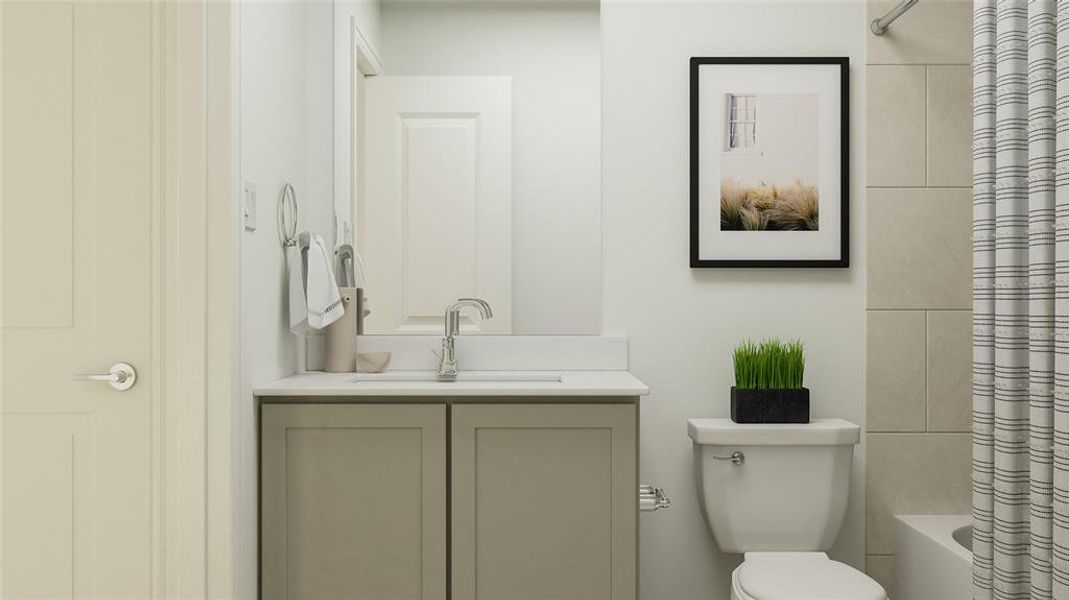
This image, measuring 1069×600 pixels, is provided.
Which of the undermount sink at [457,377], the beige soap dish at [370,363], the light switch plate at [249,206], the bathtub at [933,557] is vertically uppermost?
the light switch plate at [249,206]

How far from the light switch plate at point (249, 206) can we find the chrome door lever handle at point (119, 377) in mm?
385

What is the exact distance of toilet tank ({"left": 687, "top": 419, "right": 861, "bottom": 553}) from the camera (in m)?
1.96

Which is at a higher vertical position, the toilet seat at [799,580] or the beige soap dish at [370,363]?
the beige soap dish at [370,363]

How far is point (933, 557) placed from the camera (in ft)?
6.33

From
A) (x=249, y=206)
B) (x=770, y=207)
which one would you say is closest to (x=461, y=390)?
(x=249, y=206)

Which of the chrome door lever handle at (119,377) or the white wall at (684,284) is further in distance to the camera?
the white wall at (684,284)

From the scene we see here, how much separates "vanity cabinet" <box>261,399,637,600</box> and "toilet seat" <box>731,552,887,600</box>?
27cm

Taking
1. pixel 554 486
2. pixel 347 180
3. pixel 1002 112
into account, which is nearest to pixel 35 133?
pixel 347 180

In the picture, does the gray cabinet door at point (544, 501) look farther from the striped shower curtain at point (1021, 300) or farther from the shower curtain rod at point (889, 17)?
the shower curtain rod at point (889, 17)

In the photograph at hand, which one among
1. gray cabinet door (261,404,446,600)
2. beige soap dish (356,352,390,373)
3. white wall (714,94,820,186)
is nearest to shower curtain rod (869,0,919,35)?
white wall (714,94,820,186)

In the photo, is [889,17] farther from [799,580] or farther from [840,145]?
[799,580]

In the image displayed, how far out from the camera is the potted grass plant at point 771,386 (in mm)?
2014

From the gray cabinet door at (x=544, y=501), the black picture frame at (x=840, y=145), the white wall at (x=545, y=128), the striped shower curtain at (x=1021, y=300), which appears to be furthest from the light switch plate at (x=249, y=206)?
the striped shower curtain at (x=1021, y=300)

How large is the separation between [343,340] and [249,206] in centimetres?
56
